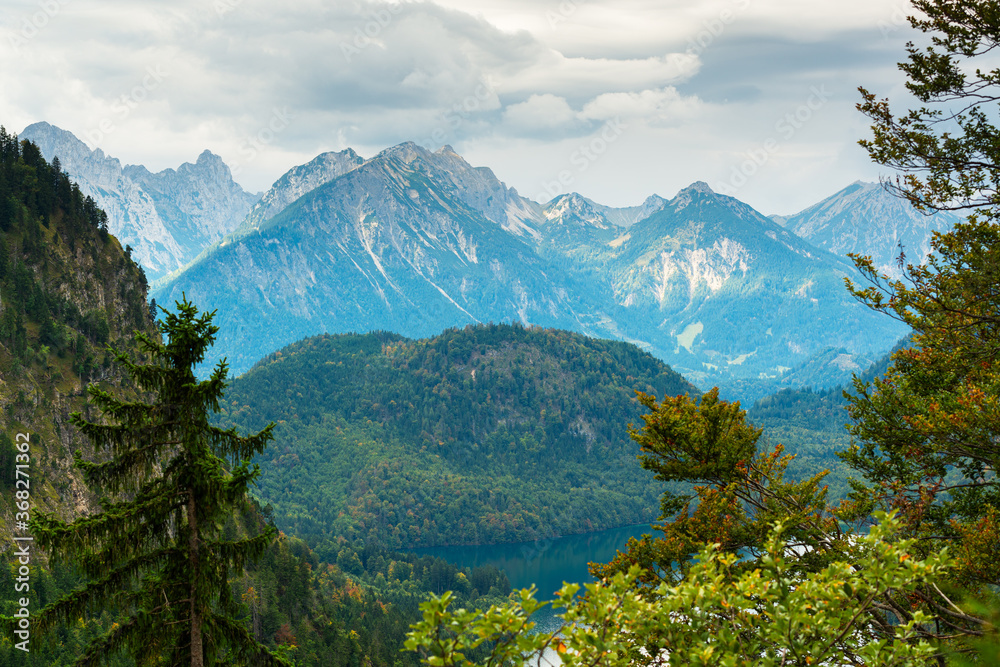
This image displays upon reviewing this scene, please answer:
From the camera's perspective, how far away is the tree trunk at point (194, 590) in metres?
15.5

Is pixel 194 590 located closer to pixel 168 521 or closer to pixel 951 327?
pixel 168 521

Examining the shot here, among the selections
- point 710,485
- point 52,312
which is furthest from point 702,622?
point 52,312

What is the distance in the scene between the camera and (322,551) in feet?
589

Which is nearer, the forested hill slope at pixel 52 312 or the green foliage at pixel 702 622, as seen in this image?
the green foliage at pixel 702 622

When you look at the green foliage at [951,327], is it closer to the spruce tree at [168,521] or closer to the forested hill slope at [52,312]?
the spruce tree at [168,521]

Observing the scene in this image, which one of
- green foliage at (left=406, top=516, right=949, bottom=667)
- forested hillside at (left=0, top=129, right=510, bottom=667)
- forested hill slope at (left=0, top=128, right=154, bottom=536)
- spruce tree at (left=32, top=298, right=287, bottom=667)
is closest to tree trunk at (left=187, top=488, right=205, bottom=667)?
spruce tree at (left=32, top=298, right=287, bottom=667)

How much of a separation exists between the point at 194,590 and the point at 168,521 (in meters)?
→ 1.73

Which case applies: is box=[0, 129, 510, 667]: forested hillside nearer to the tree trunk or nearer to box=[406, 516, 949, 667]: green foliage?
the tree trunk

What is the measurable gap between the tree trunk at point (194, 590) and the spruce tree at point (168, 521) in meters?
0.02

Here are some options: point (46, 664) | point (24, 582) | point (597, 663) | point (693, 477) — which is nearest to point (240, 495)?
point (597, 663)

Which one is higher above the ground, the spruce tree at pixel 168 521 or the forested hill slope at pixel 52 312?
the forested hill slope at pixel 52 312

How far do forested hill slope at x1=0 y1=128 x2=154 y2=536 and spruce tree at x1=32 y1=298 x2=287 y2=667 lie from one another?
5304 cm

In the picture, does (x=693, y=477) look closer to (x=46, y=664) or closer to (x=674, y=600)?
(x=674, y=600)

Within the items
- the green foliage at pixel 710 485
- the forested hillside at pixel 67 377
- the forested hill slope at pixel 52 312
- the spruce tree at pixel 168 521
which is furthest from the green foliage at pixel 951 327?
the forested hill slope at pixel 52 312
